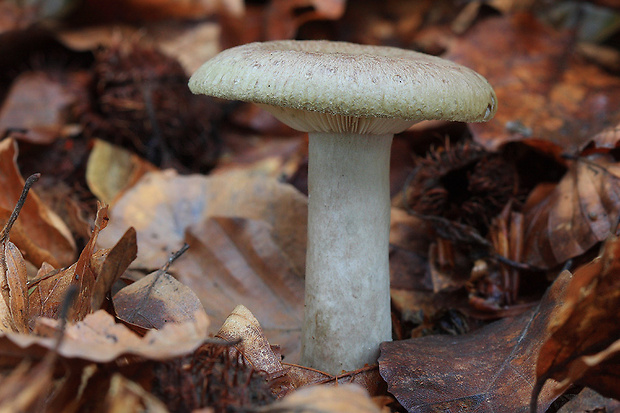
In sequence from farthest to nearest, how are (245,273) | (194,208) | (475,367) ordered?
(194,208), (245,273), (475,367)

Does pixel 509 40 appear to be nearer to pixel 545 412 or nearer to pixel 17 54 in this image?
pixel 545 412

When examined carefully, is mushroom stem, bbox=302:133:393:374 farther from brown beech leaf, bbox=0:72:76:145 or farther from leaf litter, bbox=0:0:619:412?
brown beech leaf, bbox=0:72:76:145

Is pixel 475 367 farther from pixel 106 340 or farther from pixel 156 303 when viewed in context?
pixel 106 340

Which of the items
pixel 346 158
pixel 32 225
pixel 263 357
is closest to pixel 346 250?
pixel 346 158

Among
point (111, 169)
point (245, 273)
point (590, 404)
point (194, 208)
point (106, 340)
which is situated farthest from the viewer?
point (111, 169)

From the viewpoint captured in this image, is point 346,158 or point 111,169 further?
point 111,169

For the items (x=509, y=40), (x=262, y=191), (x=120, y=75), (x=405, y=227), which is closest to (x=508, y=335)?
(x=405, y=227)

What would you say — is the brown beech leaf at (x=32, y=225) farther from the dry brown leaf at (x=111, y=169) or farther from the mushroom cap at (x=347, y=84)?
the mushroom cap at (x=347, y=84)
